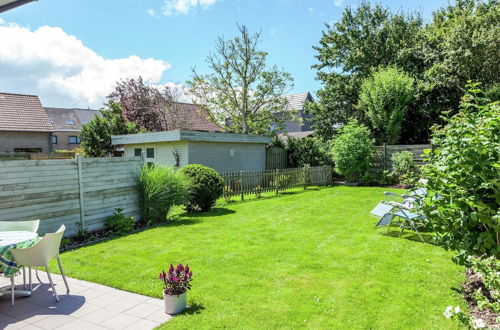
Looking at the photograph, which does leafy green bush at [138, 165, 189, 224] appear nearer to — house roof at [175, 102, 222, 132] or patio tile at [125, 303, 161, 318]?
patio tile at [125, 303, 161, 318]

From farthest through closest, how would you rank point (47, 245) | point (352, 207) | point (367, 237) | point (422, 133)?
1. point (422, 133)
2. point (352, 207)
3. point (367, 237)
4. point (47, 245)

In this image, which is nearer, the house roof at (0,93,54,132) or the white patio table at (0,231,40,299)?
the white patio table at (0,231,40,299)

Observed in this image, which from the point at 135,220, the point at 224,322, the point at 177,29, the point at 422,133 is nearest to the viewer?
the point at 224,322

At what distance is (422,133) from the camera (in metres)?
19.5

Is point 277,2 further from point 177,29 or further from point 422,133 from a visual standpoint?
point 422,133

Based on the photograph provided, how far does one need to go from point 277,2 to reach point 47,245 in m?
12.7

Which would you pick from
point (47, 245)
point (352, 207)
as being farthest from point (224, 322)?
point (352, 207)

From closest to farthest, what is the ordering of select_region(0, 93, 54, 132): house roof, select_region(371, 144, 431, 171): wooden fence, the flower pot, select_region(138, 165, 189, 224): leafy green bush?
the flower pot, select_region(138, 165, 189, 224): leafy green bush, select_region(371, 144, 431, 171): wooden fence, select_region(0, 93, 54, 132): house roof

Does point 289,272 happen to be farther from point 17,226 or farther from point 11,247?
point 17,226

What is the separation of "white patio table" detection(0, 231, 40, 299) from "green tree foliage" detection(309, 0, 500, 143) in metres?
17.6

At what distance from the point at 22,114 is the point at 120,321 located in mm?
25275

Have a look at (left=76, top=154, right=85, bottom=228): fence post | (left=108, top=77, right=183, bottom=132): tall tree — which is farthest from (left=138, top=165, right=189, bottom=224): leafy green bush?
(left=108, top=77, right=183, bottom=132): tall tree

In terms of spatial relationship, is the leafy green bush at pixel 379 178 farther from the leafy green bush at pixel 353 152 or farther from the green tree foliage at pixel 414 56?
the green tree foliage at pixel 414 56

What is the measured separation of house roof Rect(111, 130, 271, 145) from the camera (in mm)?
13398
